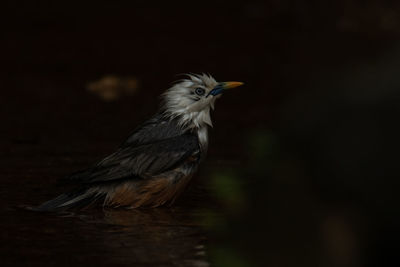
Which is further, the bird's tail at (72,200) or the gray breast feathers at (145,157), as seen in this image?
the gray breast feathers at (145,157)

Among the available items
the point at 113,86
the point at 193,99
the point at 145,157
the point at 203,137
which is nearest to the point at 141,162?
the point at 145,157

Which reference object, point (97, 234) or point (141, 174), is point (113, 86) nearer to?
point (141, 174)

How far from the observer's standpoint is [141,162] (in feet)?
31.4

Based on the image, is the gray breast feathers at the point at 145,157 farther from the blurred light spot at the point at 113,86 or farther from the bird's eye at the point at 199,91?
the blurred light spot at the point at 113,86

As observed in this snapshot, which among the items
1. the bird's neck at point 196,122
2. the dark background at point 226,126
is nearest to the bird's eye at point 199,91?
the bird's neck at point 196,122

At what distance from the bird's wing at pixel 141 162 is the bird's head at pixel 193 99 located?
36cm

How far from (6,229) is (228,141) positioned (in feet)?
16.7

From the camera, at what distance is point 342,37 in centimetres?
2122

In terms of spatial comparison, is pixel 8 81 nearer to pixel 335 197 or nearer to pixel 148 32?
pixel 148 32

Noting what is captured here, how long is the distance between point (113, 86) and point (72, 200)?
8.47 meters

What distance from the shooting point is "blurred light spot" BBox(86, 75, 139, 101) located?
57.2 feet

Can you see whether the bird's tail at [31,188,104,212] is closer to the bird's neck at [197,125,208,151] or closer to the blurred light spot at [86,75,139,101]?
the bird's neck at [197,125,208,151]

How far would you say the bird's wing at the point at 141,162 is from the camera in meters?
9.49

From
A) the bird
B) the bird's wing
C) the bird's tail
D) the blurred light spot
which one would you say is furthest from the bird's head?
the blurred light spot
